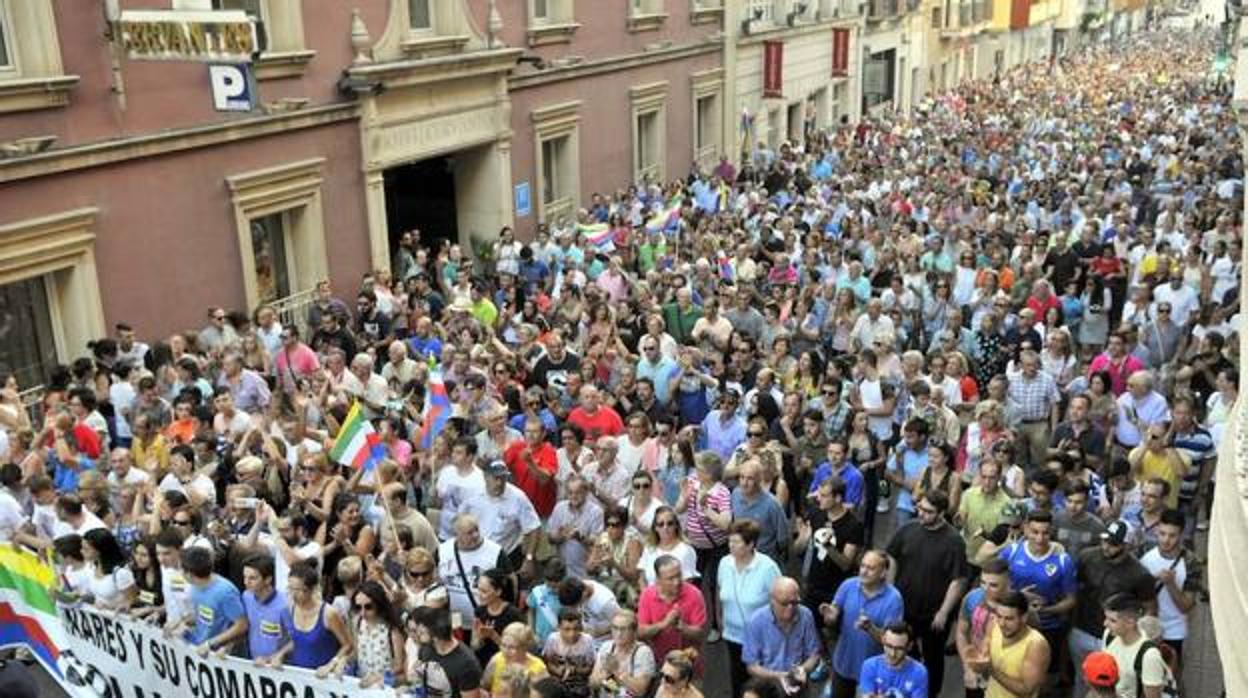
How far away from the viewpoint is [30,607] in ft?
24.7

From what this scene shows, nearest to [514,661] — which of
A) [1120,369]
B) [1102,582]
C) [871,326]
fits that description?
[1102,582]

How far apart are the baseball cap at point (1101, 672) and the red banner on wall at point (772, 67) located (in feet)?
77.2

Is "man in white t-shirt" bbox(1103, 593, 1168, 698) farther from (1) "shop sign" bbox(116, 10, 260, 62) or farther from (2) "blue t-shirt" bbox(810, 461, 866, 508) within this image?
(1) "shop sign" bbox(116, 10, 260, 62)

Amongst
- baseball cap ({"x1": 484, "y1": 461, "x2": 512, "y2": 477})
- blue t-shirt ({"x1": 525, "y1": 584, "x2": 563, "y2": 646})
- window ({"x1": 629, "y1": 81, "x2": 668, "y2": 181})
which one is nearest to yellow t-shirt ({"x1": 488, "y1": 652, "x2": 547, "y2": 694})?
blue t-shirt ({"x1": 525, "y1": 584, "x2": 563, "y2": 646})

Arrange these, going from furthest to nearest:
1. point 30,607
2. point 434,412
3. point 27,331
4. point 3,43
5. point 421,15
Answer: point 421,15, point 27,331, point 3,43, point 434,412, point 30,607

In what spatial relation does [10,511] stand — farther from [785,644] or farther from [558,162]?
[558,162]

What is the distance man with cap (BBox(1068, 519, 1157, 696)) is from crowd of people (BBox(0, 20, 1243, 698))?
0.02 meters

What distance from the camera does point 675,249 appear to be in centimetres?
1627

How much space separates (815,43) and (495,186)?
16.1 metres

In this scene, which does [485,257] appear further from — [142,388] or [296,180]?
[142,388]

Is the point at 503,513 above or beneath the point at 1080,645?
above

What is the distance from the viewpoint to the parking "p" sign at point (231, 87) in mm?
12359

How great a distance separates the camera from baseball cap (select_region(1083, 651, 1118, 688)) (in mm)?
5562

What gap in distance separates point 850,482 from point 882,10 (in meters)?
32.9
